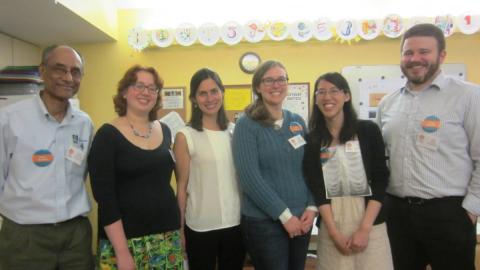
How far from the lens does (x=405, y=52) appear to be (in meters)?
1.70

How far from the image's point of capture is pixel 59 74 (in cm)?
153

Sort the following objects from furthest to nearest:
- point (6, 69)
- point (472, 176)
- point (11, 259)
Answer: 1. point (6, 69)
2. point (472, 176)
3. point (11, 259)

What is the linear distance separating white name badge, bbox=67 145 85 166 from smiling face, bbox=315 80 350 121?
4.04ft

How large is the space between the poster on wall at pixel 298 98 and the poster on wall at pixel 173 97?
41.3 inches

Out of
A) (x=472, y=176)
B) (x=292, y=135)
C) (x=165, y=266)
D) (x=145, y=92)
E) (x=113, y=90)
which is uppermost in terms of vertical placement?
(x=113, y=90)

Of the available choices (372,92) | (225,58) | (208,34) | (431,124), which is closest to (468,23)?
(372,92)

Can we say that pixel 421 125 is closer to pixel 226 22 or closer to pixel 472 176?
pixel 472 176

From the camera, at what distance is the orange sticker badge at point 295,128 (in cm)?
167

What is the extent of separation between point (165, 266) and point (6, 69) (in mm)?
2041

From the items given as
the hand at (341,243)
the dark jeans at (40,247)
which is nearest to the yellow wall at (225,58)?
the hand at (341,243)

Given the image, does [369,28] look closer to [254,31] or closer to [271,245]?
[254,31]

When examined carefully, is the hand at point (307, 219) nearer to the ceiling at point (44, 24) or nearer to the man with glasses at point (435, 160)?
the man with glasses at point (435, 160)

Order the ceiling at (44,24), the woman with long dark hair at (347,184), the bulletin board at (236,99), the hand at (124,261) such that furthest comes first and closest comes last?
the bulletin board at (236,99), the ceiling at (44,24), the woman with long dark hair at (347,184), the hand at (124,261)

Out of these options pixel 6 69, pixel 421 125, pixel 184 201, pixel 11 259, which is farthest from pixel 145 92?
pixel 6 69
